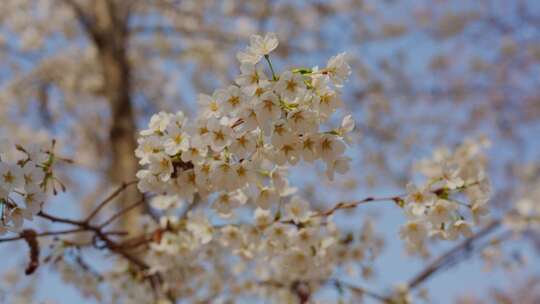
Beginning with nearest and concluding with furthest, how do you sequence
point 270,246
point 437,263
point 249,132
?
point 249,132, point 270,246, point 437,263

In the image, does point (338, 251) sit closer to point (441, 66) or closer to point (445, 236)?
point (445, 236)

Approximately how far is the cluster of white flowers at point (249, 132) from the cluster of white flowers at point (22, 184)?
0.29 metres

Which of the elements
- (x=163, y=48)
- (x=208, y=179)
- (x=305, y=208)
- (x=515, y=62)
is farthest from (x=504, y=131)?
(x=208, y=179)

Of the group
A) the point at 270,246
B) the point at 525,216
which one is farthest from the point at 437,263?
the point at 270,246

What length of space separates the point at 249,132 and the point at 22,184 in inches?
24.3

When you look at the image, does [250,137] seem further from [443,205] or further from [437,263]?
[437,263]

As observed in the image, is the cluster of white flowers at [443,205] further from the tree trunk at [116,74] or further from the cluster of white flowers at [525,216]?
the tree trunk at [116,74]

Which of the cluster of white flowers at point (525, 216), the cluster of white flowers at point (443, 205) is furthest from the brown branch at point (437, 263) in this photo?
the cluster of white flowers at point (443, 205)

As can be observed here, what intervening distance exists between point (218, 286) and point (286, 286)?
0.48 metres

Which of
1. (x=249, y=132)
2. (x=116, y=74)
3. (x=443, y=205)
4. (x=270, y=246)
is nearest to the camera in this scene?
(x=249, y=132)

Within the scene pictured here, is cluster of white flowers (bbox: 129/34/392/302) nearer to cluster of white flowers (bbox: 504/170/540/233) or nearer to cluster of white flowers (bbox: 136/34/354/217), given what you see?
cluster of white flowers (bbox: 136/34/354/217)

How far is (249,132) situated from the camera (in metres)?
1.42

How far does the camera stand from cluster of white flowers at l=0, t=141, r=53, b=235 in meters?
1.42

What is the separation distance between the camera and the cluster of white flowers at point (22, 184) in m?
1.42
